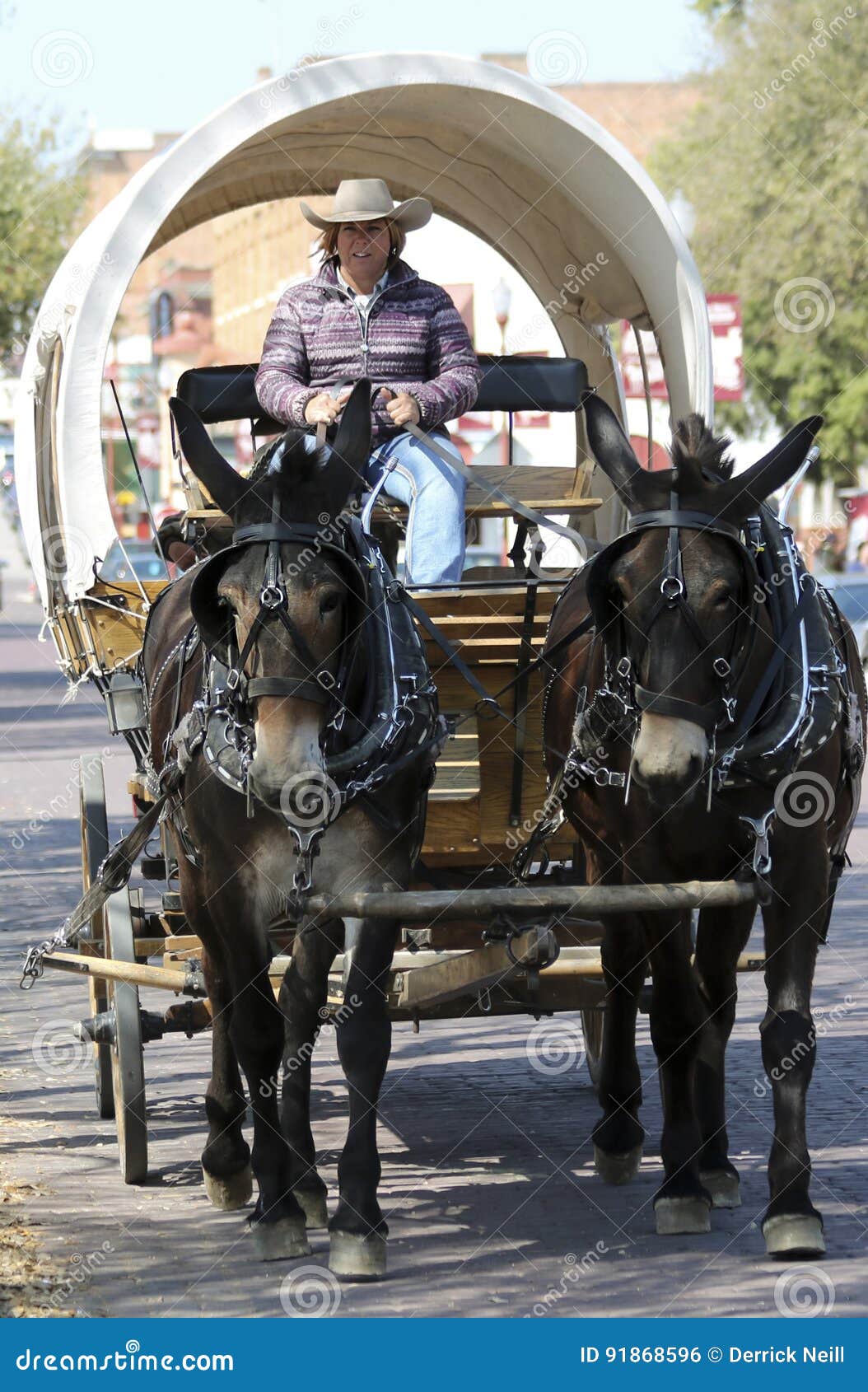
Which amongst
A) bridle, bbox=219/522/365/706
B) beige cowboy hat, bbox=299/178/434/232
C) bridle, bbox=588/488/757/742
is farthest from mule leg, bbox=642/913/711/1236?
beige cowboy hat, bbox=299/178/434/232

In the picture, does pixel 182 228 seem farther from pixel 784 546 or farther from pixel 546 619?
pixel 784 546

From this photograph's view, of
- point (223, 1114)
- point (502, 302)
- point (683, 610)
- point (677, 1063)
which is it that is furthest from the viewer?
point (502, 302)

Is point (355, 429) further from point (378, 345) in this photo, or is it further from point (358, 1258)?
point (358, 1258)

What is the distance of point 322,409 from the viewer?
610cm

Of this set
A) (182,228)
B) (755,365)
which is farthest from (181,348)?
(182,228)

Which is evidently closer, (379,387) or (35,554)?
(379,387)

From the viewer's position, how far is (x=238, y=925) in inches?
205

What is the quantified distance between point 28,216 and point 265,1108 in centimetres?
3205

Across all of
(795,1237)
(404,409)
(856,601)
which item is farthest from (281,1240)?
(856,601)

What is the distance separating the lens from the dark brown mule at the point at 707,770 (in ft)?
15.9

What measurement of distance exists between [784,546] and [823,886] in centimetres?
90

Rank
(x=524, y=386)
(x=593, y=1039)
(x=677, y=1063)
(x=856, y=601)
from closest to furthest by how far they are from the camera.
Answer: (x=677, y=1063)
(x=593, y=1039)
(x=524, y=386)
(x=856, y=601)

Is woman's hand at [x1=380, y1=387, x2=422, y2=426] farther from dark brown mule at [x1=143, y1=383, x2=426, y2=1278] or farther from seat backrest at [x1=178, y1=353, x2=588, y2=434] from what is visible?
seat backrest at [x1=178, y1=353, x2=588, y2=434]

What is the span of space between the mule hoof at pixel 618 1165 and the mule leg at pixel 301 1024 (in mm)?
997
